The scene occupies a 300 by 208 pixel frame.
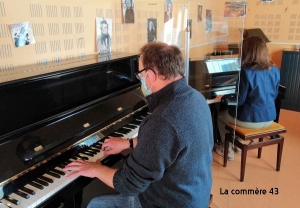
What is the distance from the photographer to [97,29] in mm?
1804

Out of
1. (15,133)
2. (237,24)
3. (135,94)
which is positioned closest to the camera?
(15,133)

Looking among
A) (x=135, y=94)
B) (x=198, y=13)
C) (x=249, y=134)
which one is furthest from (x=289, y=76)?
(x=135, y=94)

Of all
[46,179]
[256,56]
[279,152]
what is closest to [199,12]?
[256,56]

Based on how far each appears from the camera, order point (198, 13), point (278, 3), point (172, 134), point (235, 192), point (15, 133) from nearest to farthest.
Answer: point (172, 134) < point (15, 133) < point (235, 192) < point (198, 13) < point (278, 3)

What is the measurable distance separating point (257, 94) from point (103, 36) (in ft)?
4.45

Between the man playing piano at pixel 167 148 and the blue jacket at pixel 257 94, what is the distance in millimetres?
1221

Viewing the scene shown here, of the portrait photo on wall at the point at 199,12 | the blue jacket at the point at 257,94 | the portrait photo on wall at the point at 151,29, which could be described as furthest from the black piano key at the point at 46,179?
the portrait photo on wall at the point at 199,12

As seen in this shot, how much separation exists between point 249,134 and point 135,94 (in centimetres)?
109

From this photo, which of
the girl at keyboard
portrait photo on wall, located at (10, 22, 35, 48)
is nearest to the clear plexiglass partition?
portrait photo on wall, located at (10, 22, 35, 48)

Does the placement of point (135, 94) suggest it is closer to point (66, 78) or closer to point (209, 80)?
point (66, 78)

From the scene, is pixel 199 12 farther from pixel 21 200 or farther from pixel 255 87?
pixel 21 200

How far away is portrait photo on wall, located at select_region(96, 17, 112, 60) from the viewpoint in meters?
1.81

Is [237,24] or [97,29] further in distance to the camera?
[237,24]

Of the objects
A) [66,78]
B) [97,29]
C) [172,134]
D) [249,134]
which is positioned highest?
[97,29]
